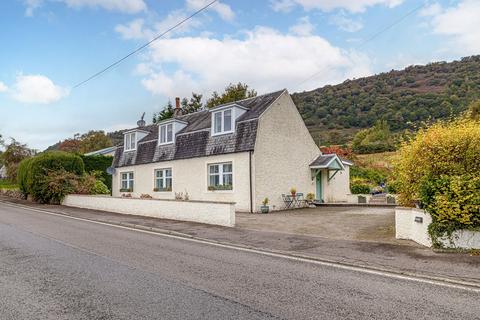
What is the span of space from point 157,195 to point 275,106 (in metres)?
10.8

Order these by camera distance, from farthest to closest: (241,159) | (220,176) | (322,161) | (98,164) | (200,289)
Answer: (98,164) → (322,161) → (220,176) → (241,159) → (200,289)

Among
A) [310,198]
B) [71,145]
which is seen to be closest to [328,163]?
[310,198]

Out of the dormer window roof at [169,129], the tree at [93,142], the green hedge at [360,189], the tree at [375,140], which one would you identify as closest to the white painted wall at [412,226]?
the dormer window roof at [169,129]

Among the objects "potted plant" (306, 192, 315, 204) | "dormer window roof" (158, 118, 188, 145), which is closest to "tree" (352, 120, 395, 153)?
"potted plant" (306, 192, 315, 204)

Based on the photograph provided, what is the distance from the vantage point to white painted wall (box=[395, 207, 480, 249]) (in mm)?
8156

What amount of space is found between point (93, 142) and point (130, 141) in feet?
114

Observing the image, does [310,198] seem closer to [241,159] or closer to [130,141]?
[241,159]

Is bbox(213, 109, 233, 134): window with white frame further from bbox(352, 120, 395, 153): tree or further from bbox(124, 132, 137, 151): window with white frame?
bbox(352, 120, 395, 153): tree

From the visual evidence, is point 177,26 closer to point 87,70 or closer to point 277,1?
point 277,1

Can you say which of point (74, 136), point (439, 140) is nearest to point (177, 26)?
point (439, 140)

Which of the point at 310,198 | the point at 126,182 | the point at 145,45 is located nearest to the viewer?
the point at 145,45

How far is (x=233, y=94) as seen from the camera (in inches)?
1618

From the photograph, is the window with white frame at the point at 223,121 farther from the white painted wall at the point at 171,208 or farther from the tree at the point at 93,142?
the tree at the point at 93,142

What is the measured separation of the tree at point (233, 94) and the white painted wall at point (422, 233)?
32.0 m
